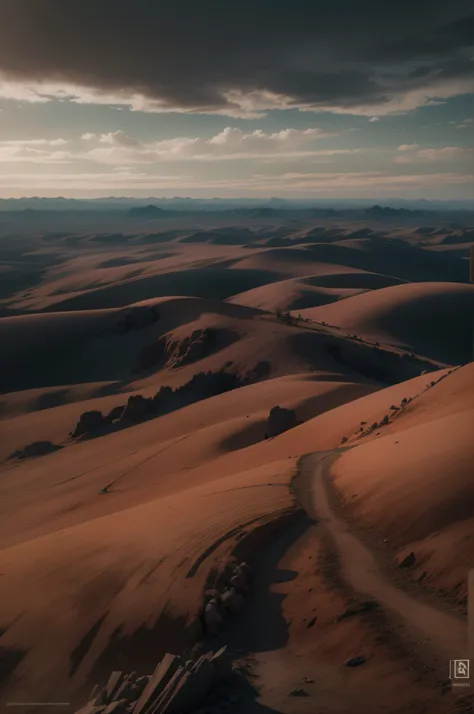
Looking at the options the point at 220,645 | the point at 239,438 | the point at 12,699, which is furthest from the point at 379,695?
the point at 239,438

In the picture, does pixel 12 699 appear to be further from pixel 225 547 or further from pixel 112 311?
pixel 112 311

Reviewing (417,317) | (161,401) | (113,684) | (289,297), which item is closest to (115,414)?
(161,401)

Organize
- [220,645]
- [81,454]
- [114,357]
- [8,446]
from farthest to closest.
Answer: [114,357] < [8,446] < [81,454] < [220,645]

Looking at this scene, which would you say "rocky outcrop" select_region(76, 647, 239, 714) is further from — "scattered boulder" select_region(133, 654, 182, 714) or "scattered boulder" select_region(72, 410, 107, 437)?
"scattered boulder" select_region(72, 410, 107, 437)

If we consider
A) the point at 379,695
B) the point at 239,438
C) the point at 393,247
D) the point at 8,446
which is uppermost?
the point at 393,247

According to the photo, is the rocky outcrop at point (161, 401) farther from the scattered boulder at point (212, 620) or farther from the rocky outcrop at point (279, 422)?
the scattered boulder at point (212, 620)
